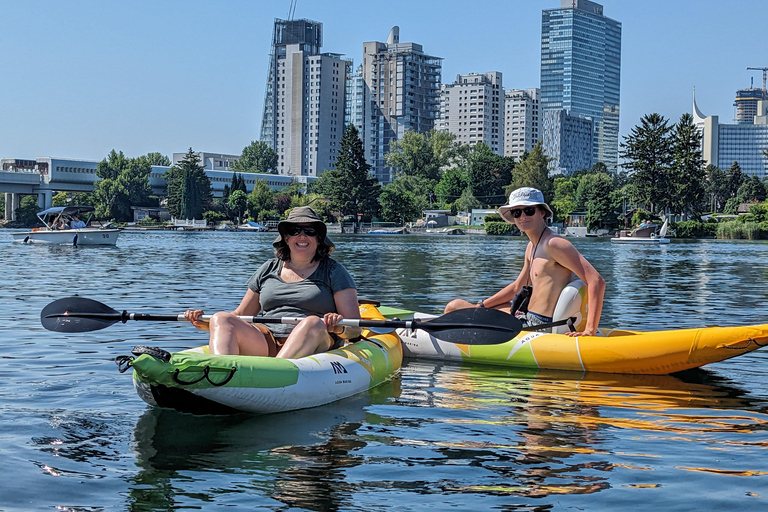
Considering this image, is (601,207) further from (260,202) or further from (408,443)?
(408,443)

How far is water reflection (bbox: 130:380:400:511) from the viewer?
566cm

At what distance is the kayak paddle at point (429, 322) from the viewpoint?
8742 millimetres

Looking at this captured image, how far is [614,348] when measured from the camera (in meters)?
9.89

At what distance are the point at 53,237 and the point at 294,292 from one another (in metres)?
49.3

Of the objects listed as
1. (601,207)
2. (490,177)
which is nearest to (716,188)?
(490,177)

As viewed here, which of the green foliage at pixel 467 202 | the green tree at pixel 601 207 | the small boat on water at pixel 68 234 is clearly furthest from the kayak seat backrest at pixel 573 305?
the green foliage at pixel 467 202

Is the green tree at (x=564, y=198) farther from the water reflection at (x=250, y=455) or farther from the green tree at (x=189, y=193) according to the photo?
the water reflection at (x=250, y=455)

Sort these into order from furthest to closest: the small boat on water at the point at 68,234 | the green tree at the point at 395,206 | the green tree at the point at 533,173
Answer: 1. the green tree at the point at 533,173
2. the green tree at the point at 395,206
3. the small boat on water at the point at 68,234

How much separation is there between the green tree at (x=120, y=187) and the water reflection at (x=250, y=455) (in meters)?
144

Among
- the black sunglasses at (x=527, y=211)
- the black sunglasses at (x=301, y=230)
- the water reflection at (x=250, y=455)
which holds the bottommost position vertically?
the water reflection at (x=250, y=455)

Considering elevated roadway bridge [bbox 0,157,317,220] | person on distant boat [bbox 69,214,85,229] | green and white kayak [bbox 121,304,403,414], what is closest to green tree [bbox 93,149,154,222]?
elevated roadway bridge [bbox 0,157,317,220]

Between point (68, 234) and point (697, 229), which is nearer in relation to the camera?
point (68, 234)

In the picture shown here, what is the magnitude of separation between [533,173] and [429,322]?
12737 centimetres

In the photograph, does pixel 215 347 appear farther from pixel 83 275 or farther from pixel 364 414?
pixel 83 275
